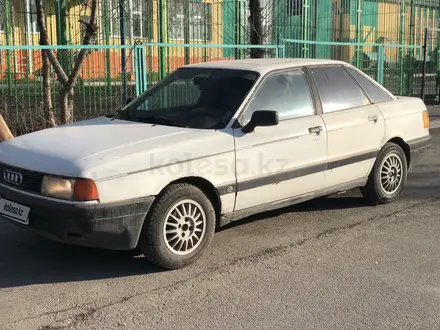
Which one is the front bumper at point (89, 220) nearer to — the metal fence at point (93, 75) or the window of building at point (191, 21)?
the metal fence at point (93, 75)

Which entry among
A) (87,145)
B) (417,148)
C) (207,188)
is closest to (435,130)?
(417,148)

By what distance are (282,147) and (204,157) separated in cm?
90

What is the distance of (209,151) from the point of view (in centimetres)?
456

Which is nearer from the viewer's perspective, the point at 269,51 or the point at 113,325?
the point at 113,325

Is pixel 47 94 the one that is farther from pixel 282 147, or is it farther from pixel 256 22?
pixel 282 147

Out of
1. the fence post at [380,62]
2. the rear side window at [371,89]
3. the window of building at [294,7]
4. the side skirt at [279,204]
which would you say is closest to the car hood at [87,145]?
the side skirt at [279,204]

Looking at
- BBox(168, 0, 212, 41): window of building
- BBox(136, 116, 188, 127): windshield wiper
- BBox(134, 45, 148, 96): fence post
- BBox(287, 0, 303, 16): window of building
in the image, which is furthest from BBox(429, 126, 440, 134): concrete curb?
BBox(136, 116, 188, 127): windshield wiper

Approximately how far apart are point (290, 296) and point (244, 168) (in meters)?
1.27

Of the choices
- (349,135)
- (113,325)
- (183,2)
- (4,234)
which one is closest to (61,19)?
(183,2)

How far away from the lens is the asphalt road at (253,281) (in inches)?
143

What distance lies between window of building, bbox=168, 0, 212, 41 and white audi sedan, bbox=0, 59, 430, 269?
6993 mm

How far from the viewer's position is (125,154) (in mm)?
4164

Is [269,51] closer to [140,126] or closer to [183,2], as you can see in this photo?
[183,2]

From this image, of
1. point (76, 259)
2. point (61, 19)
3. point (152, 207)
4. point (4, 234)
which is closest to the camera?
point (152, 207)
